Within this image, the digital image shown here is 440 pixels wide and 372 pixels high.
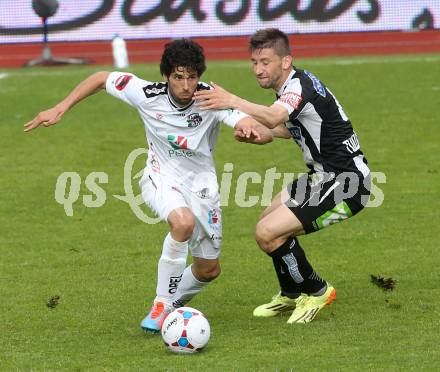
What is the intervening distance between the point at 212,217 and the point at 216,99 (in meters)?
1.16

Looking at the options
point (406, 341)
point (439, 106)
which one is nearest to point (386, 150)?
point (439, 106)

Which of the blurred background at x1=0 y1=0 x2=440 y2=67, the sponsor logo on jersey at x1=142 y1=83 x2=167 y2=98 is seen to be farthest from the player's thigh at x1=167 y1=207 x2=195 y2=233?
the blurred background at x1=0 y1=0 x2=440 y2=67

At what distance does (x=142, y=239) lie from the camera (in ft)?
39.6

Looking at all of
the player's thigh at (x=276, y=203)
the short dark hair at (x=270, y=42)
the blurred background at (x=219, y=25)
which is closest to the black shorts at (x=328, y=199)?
the player's thigh at (x=276, y=203)

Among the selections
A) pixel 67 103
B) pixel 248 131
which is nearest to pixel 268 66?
pixel 248 131

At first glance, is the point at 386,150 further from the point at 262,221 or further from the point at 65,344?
the point at 65,344

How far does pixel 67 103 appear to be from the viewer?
8500 mm

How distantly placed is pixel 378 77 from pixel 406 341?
45.4ft

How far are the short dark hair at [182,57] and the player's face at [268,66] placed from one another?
0.52m

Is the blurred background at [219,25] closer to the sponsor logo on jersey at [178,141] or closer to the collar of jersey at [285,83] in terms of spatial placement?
the collar of jersey at [285,83]

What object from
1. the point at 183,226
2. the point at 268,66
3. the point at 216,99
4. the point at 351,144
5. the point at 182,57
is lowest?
the point at 183,226

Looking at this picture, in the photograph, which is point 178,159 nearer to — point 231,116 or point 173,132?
point 173,132

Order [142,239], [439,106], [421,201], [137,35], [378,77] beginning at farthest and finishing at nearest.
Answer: [137,35]
[378,77]
[439,106]
[421,201]
[142,239]

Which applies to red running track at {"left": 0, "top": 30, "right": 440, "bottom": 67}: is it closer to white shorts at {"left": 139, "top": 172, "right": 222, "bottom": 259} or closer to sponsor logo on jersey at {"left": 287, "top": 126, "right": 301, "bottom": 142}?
sponsor logo on jersey at {"left": 287, "top": 126, "right": 301, "bottom": 142}
